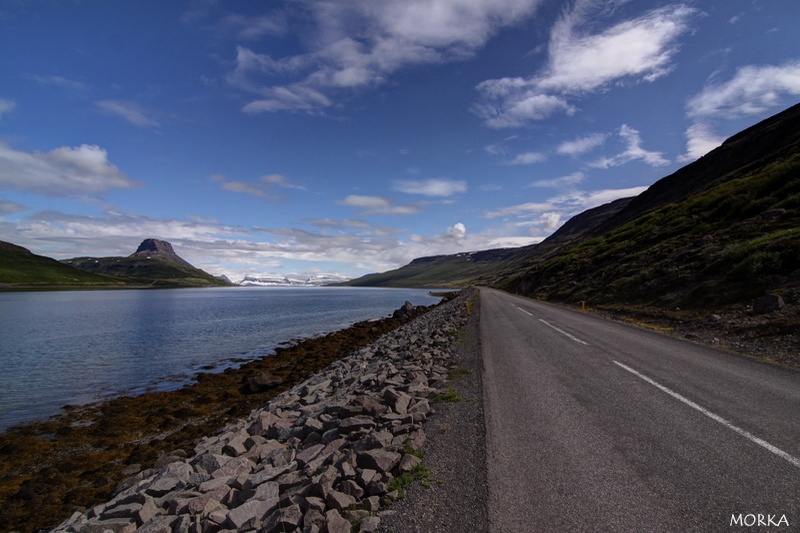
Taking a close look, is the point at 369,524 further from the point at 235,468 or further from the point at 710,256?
the point at 710,256

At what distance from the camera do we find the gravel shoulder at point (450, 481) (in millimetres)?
4457

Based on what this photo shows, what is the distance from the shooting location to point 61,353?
92.6 ft

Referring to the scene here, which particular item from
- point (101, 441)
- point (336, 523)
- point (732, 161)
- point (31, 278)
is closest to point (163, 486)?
point (336, 523)

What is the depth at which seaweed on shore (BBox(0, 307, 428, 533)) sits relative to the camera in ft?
31.1

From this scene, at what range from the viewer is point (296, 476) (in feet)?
20.7

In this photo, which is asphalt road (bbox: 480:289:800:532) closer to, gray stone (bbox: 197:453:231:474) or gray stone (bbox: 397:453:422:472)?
gray stone (bbox: 397:453:422:472)

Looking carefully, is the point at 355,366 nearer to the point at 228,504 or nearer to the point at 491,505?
the point at 228,504

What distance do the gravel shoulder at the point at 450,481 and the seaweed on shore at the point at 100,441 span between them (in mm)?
8437

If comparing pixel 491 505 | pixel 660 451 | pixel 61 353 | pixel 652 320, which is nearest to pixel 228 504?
pixel 491 505

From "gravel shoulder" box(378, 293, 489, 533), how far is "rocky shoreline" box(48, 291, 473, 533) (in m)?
0.22

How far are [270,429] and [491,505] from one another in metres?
7.08

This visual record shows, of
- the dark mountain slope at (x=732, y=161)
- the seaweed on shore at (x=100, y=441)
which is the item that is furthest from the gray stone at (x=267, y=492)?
the dark mountain slope at (x=732, y=161)

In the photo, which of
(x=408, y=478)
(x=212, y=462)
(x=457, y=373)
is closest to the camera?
(x=408, y=478)

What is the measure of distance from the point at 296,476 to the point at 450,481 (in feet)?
8.74
